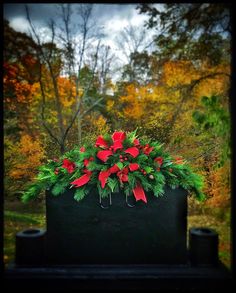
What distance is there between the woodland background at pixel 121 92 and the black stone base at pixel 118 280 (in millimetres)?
577

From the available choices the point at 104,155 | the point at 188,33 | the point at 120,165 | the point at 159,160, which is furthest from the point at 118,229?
the point at 188,33

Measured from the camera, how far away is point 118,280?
3.10 metres

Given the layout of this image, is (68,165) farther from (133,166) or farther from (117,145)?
(133,166)

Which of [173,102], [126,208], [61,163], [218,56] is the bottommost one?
[126,208]

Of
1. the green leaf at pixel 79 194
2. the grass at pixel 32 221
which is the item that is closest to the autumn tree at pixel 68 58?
the grass at pixel 32 221

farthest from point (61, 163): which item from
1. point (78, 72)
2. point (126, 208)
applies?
point (78, 72)

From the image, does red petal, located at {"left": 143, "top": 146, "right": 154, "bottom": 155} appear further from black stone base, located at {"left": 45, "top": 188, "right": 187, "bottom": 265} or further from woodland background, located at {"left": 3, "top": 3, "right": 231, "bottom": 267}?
woodland background, located at {"left": 3, "top": 3, "right": 231, "bottom": 267}

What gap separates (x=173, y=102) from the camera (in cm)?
752

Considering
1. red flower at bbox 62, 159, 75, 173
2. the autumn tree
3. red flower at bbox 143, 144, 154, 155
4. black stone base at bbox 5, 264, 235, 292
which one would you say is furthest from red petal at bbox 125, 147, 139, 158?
the autumn tree

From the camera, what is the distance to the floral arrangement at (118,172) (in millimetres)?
3412

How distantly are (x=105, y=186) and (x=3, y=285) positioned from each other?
4.02 ft

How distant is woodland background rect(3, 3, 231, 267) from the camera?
220 inches

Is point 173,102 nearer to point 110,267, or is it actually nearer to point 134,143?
point 134,143

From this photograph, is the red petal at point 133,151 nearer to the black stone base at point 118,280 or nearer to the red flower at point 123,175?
the red flower at point 123,175
